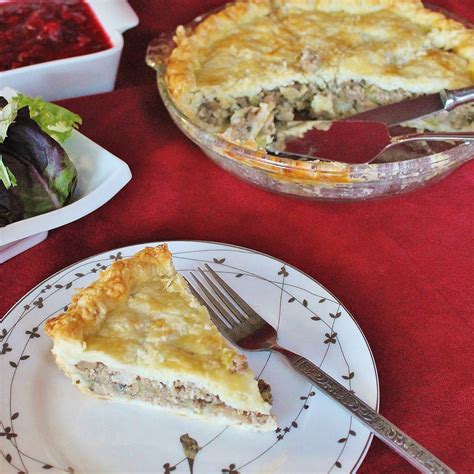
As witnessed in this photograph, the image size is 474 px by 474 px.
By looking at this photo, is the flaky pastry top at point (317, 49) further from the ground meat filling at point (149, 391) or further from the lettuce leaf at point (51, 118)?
the ground meat filling at point (149, 391)

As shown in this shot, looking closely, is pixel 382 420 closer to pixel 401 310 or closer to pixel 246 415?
pixel 246 415

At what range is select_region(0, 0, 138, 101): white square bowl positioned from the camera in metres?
2.69

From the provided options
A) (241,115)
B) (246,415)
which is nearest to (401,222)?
(241,115)

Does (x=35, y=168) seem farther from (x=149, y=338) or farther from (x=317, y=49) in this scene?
(x=317, y=49)

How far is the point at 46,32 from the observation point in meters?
2.93

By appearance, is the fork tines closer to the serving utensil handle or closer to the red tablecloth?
the red tablecloth

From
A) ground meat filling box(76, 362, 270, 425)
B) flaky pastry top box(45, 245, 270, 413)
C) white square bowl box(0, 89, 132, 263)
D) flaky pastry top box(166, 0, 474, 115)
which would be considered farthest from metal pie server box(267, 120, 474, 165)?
ground meat filling box(76, 362, 270, 425)

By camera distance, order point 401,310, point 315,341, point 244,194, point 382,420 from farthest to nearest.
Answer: point 244,194, point 401,310, point 315,341, point 382,420

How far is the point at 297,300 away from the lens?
1.90 metres

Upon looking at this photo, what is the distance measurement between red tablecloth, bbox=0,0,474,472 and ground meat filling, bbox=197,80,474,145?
0.20 metres

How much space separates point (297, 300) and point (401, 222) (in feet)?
1.99

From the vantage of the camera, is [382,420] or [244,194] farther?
[244,194]

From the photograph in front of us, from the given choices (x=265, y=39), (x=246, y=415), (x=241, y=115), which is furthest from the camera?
(x=265, y=39)

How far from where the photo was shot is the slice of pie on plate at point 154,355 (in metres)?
→ 1.65
